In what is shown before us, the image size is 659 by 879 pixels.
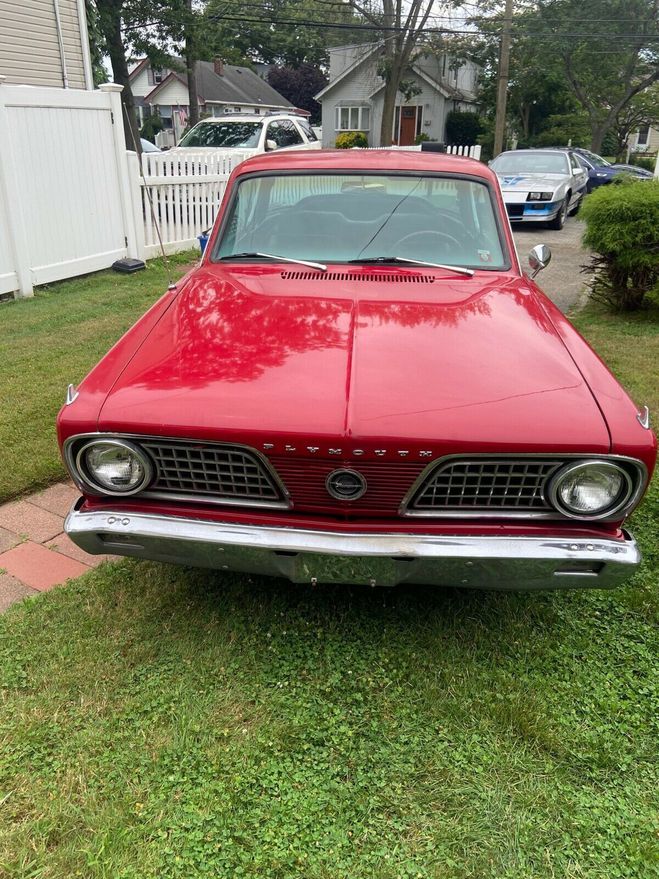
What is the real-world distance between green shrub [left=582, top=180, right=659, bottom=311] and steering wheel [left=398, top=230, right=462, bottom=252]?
374 centimetres

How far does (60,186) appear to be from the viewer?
7676 mm

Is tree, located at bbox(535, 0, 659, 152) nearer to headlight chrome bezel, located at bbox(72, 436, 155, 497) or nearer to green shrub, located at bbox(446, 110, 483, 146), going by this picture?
green shrub, located at bbox(446, 110, 483, 146)

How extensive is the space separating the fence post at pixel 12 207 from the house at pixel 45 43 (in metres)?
6.84

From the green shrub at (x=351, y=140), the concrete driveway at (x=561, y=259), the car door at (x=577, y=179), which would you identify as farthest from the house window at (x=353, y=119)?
the concrete driveway at (x=561, y=259)

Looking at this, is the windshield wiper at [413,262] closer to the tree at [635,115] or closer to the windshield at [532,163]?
the windshield at [532,163]

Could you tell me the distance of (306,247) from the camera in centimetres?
350

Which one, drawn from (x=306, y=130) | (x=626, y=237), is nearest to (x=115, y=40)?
(x=306, y=130)

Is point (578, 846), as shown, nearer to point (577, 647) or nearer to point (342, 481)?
point (577, 647)

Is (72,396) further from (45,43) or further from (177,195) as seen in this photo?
(45,43)

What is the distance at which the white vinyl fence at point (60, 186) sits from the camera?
6.97 metres

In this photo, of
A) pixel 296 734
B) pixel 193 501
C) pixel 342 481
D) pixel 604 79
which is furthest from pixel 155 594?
pixel 604 79

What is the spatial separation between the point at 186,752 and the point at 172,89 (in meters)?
53.9

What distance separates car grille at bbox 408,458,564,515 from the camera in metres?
2.13

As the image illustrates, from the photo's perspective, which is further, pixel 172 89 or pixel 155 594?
pixel 172 89
